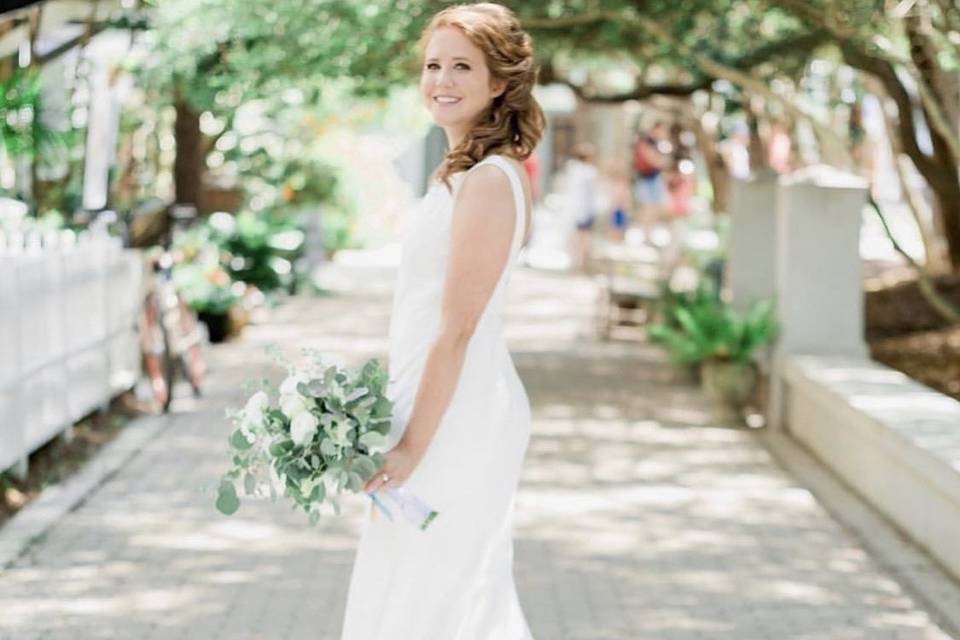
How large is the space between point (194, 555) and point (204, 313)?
355 inches

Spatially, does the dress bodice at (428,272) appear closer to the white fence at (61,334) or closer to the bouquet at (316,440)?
the bouquet at (316,440)

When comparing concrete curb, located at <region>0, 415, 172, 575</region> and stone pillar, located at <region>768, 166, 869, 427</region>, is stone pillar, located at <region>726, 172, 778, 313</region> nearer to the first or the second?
stone pillar, located at <region>768, 166, 869, 427</region>

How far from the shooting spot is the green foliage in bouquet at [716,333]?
523 inches

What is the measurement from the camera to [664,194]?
27.1m

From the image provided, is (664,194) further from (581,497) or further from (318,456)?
(318,456)

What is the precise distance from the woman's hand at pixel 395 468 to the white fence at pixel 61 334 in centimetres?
560

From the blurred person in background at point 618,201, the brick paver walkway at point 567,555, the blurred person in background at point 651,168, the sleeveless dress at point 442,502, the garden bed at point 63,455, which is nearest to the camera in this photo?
the sleeveless dress at point 442,502

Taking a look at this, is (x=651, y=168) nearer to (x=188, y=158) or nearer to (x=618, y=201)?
(x=618, y=201)

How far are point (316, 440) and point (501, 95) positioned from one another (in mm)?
899

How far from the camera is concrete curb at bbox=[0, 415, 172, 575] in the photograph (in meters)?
8.76

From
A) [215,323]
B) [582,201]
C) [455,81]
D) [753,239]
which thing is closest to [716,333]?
[753,239]

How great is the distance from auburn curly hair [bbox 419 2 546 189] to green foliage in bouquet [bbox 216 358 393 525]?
20.1 inches

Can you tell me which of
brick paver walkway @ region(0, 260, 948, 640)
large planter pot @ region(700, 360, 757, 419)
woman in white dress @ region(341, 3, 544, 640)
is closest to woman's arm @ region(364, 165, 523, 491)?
woman in white dress @ region(341, 3, 544, 640)

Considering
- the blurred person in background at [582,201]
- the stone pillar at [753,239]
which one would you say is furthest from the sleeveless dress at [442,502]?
the blurred person in background at [582,201]
